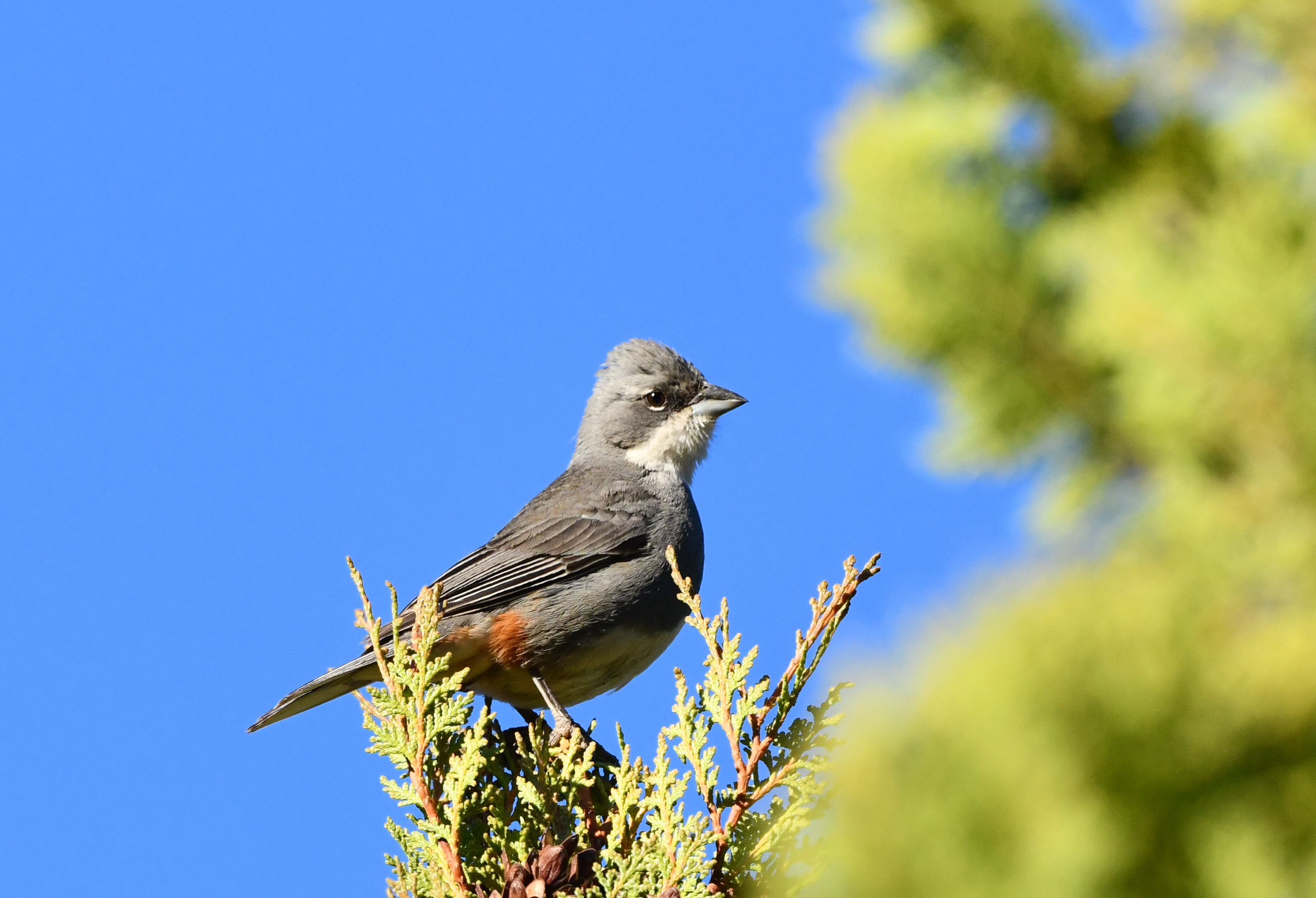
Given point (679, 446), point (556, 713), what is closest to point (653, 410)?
point (679, 446)

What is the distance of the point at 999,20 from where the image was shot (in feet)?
7.14

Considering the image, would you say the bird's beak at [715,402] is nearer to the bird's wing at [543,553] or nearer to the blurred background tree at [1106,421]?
the bird's wing at [543,553]

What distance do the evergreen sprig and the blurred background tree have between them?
1.18 meters

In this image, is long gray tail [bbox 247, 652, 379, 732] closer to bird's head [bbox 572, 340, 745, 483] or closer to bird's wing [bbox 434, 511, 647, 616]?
bird's wing [bbox 434, 511, 647, 616]

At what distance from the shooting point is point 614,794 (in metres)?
3.24

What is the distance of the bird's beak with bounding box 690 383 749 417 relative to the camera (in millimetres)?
6242

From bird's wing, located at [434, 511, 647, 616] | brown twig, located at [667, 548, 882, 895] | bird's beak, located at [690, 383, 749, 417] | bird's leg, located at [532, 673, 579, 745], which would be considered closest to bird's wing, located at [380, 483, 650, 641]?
bird's wing, located at [434, 511, 647, 616]

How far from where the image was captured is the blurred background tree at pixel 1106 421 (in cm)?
135

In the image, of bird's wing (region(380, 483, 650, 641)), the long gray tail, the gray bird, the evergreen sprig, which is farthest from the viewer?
bird's wing (region(380, 483, 650, 641))

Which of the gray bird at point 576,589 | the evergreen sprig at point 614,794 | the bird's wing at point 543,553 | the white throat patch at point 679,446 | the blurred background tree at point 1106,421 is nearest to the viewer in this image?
the blurred background tree at point 1106,421

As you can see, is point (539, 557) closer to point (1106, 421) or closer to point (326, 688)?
point (326, 688)

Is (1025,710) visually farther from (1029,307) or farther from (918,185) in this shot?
(918,185)

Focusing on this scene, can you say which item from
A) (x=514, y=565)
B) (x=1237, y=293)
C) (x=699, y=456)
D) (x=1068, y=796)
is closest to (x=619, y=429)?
(x=699, y=456)

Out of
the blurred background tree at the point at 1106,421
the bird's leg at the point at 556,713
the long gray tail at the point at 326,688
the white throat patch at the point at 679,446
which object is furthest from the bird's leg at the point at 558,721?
the blurred background tree at the point at 1106,421
